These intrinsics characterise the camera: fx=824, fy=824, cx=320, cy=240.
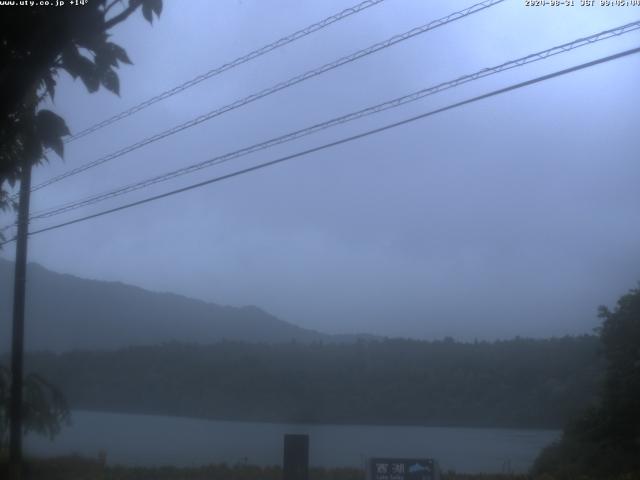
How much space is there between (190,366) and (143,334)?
648 inches

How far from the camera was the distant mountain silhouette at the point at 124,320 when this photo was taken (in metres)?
40.5

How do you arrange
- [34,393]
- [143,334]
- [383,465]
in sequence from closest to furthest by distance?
[383,465] → [34,393] → [143,334]

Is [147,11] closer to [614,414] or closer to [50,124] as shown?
[50,124]

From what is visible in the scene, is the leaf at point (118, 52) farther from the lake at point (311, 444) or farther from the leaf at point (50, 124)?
the lake at point (311, 444)

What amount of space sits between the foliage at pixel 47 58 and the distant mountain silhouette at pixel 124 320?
27783 mm

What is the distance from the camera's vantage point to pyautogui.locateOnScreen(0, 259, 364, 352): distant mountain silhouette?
40.5m

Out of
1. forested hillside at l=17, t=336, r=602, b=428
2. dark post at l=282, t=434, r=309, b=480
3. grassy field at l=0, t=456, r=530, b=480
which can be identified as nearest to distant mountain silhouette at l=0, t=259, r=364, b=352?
forested hillside at l=17, t=336, r=602, b=428

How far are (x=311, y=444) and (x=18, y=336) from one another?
414 inches

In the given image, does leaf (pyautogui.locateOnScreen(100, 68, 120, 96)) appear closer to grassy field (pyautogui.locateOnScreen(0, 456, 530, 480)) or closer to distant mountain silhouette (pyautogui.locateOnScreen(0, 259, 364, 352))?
grassy field (pyautogui.locateOnScreen(0, 456, 530, 480))

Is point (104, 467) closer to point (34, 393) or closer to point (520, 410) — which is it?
point (34, 393)

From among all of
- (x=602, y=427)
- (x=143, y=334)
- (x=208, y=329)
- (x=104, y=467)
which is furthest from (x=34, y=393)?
(x=208, y=329)

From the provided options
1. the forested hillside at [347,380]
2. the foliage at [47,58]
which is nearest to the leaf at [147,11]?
the foliage at [47,58]

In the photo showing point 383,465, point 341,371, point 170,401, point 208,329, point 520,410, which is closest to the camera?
point 383,465

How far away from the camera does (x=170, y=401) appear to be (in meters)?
31.2
